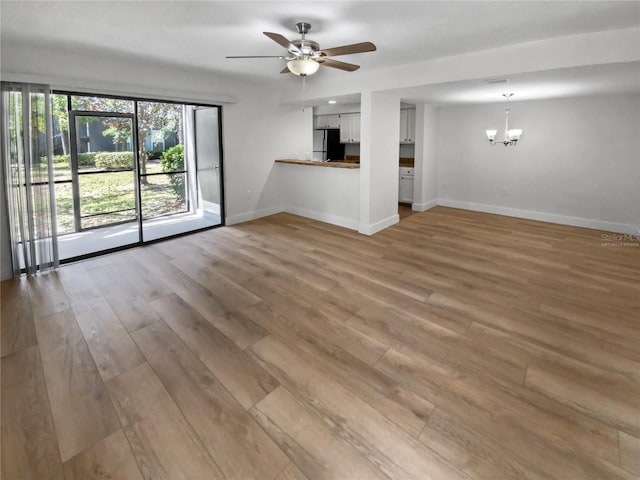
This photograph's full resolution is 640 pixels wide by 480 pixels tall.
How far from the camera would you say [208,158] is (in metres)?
5.97

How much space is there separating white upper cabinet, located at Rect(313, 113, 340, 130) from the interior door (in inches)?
129

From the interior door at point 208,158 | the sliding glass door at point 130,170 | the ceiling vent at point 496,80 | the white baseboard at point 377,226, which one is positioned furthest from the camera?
the interior door at point 208,158

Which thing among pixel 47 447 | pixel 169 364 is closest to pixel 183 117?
pixel 169 364

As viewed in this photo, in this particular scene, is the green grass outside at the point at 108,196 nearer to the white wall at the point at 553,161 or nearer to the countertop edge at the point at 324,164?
the countertop edge at the point at 324,164

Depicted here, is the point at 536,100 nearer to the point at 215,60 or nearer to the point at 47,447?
the point at 215,60

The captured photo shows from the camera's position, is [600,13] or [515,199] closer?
[600,13]

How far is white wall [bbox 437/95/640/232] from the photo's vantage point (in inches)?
203

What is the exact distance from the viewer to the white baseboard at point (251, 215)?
5777 mm

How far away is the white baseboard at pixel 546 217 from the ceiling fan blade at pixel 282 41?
524cm

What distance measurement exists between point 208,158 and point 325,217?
2.34m

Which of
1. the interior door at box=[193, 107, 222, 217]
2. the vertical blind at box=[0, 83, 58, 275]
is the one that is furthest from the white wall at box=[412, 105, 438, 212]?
the vertical blind at box=[0, 83, 58, 275]

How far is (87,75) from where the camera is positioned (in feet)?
12.6

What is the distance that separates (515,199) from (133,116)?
6534 millimetres

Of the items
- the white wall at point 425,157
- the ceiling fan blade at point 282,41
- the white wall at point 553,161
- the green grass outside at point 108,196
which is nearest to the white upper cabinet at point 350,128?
the white wall at point 425,157
